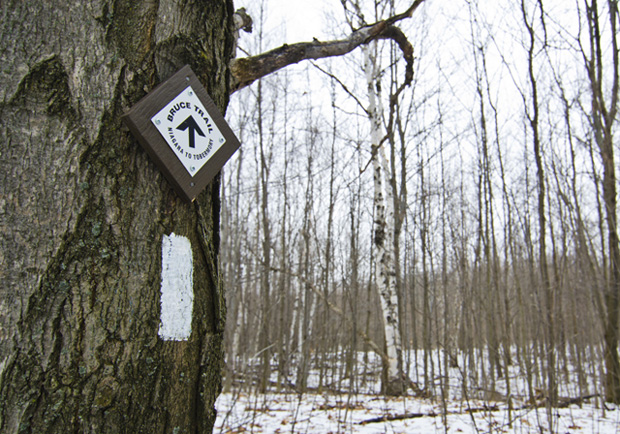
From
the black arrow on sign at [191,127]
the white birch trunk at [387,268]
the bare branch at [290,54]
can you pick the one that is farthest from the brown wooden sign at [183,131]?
the white birch trunk at [387,268]

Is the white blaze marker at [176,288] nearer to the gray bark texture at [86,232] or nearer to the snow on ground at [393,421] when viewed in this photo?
the gray bark texture at [86,232]

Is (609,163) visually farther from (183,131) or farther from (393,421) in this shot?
(183,131)

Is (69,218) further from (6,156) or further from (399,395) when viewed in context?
(399,395)

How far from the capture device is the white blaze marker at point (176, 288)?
0.79m

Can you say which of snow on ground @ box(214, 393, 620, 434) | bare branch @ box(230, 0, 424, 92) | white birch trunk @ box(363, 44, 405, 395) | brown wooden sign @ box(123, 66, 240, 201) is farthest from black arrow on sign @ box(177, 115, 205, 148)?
white birch trunk @ box(363, 44, 405, 395)

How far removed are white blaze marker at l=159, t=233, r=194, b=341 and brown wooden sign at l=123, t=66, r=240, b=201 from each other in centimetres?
11

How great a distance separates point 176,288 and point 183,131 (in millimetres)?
327

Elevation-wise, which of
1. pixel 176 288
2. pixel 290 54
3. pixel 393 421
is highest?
pixel 290 54

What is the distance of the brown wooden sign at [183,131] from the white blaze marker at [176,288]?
4.2 inches

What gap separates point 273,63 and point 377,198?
6363 mm

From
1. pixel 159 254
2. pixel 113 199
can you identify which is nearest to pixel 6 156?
pixel 113 199

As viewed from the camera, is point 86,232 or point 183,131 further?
point 183,131

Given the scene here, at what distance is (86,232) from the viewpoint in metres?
0.71

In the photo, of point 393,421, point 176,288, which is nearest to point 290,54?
point 176,288
